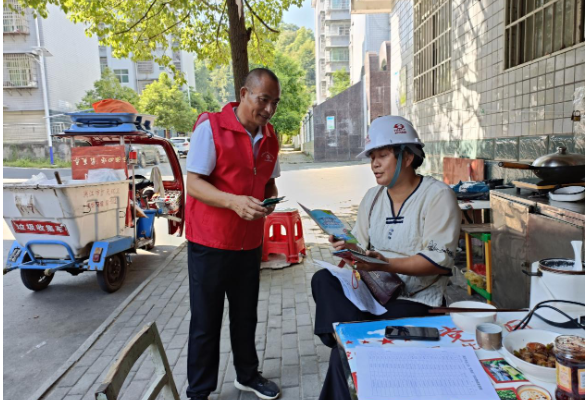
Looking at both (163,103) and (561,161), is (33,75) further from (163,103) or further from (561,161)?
(561,161)

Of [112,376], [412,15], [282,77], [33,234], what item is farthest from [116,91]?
[112,376]

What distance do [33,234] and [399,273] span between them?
4.42 metres

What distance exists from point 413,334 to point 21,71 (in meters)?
30.8

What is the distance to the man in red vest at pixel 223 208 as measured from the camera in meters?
2.46

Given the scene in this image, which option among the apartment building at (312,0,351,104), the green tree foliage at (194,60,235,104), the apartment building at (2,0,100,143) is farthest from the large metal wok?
the green tree foliage at (194,60,235,104)

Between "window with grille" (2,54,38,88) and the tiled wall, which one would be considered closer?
the tiled wall

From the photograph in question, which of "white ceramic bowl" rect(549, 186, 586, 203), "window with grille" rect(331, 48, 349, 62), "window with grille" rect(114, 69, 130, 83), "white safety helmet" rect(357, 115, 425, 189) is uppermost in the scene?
"window with grille" rect(331, 48, 349, 62)

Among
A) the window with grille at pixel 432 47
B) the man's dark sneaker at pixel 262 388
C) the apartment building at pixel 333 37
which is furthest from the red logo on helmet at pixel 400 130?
the apartment building at pixel 333 37

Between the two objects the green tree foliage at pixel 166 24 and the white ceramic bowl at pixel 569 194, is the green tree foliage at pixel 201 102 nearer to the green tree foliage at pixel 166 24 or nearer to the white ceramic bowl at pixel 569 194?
the green tree foliage at pixel 166 24

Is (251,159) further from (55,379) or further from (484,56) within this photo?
(484,56)

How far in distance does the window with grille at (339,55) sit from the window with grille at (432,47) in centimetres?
4316

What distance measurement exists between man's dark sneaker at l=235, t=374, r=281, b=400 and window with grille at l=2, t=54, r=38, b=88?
94.9ft

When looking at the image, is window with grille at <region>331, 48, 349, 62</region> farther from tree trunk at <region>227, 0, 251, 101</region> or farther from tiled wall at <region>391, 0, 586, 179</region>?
tree trunk at <region>227, 0, 251, 101</region>

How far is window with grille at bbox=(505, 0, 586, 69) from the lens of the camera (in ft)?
13.6
